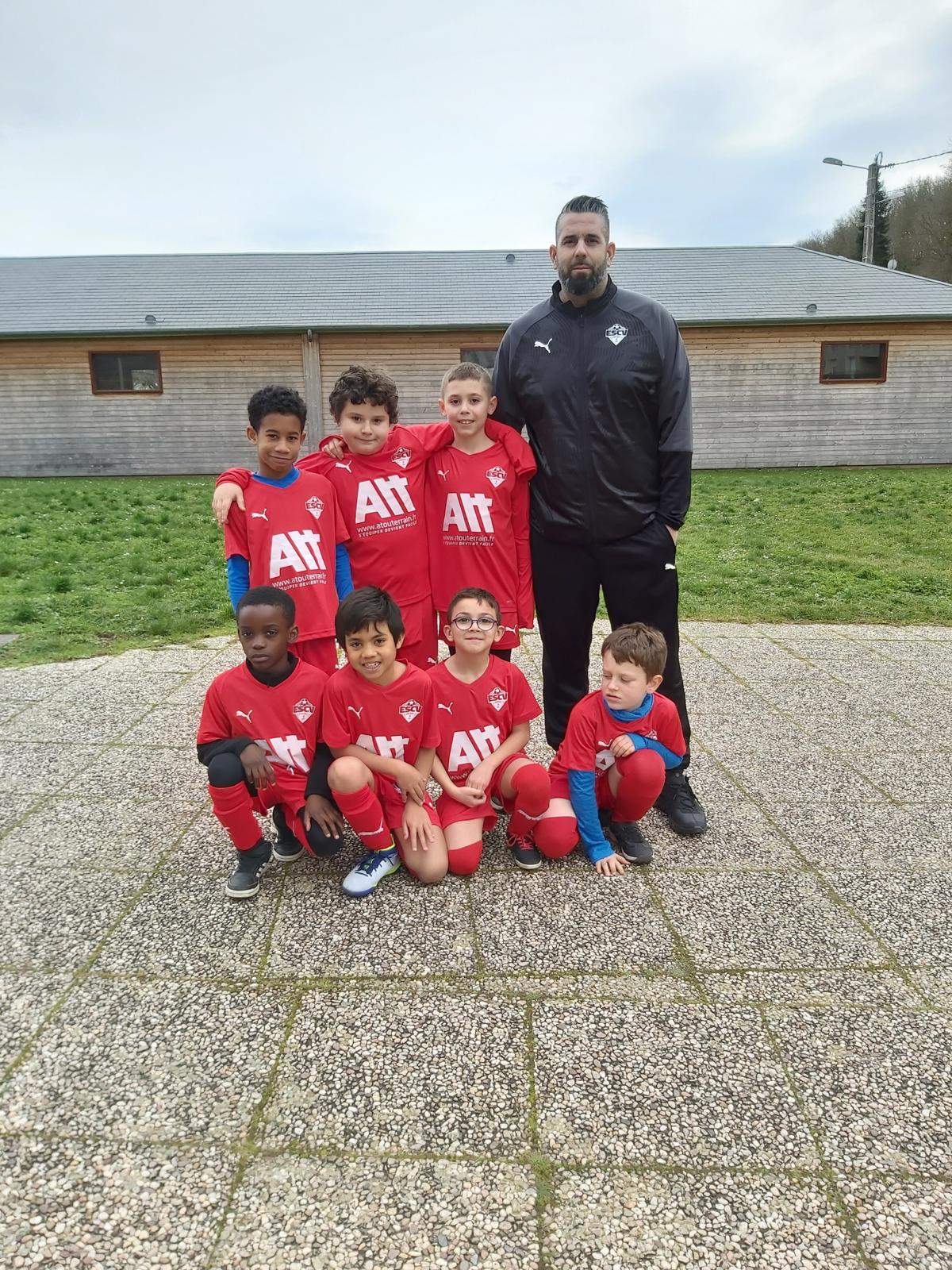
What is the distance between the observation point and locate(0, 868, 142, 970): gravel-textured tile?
7.57ft

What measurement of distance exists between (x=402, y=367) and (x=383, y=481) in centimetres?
1359

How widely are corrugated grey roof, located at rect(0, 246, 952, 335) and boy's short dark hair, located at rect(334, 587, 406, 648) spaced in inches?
545

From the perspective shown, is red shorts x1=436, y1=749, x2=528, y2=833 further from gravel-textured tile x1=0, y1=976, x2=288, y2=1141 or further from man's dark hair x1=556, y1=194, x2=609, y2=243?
man's dark hair x1=556, y1=194, x2=609, y2=243

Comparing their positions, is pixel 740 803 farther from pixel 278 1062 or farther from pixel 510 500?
pixel 278 1062

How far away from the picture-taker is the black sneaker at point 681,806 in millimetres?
3053

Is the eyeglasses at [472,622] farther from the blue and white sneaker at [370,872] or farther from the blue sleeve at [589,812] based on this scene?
the blue and white sneaker at [370,872]

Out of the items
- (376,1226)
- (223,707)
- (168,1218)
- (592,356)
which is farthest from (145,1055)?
(592,356)

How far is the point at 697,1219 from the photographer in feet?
5.02

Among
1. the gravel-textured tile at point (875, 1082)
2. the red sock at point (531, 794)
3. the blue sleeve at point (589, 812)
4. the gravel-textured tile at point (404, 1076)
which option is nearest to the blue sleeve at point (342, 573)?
the red sock at point (531, 794)

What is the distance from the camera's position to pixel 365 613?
8.53ft

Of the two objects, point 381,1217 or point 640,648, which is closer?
point 381,1217

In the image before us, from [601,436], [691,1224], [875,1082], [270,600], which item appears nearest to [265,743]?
[270,600]

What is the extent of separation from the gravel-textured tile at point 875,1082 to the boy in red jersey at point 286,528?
6.34 feet

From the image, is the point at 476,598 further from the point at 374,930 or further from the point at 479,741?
the point at 374,930
